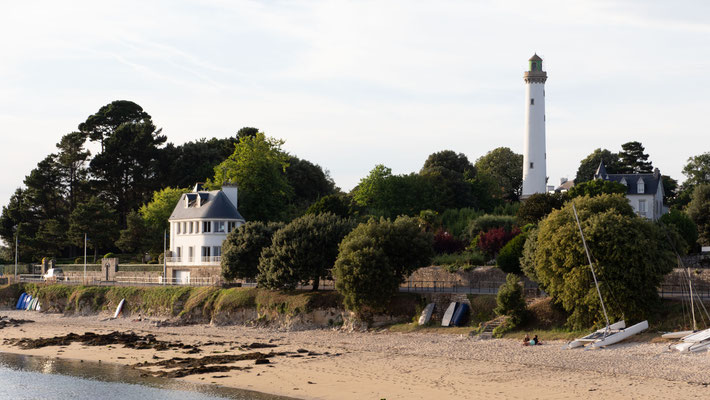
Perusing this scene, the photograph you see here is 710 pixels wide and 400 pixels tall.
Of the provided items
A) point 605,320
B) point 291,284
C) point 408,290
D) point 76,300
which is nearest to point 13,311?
point 76,300

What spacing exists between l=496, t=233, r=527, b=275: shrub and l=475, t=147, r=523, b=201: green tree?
2019 inches

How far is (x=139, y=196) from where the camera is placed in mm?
98750

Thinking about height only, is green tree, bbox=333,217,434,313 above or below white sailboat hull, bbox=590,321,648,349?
above

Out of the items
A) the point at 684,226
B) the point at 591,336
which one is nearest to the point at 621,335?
the point at 591,336

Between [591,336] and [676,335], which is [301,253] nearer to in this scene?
[591,336]

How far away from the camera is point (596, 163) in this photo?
104 meters

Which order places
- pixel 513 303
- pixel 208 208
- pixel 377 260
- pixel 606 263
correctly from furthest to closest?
pixel 208 208
pixel 377 260
pixel 513 303
pixel 606 263

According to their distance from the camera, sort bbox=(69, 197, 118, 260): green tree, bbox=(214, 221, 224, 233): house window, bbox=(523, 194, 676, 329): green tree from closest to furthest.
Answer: bbox=(523, 194, 676, 329): green tree, bbox=(214, 221, 224, 233): house window, bbox=(69, 197, 118, 260): green tree

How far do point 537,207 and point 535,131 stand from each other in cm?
2502

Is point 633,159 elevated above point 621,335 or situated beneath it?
elevated above

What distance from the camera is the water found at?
33469 mm

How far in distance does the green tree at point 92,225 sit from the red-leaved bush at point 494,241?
4764cm

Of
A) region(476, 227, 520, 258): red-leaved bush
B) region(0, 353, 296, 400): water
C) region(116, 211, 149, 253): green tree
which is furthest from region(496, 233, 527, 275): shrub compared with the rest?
region(116, 211, 149, 253): green tree

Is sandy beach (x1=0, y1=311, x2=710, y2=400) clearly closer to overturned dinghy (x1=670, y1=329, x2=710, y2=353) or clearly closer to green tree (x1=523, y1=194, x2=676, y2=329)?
overturned dinghy (x1=670, y1=329, x2=710, y2=353)
